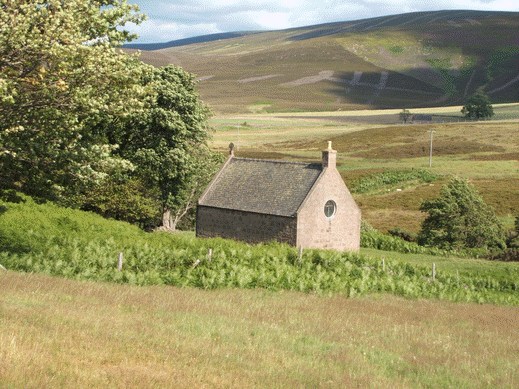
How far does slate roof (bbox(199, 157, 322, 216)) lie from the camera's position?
45750 mm

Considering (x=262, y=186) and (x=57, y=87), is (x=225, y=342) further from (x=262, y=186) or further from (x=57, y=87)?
(x=262, y=186)

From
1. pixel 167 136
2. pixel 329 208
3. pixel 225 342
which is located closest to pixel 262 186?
pixel 329 208

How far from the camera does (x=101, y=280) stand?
24125 millimetres

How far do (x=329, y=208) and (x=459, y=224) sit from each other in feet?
53.2

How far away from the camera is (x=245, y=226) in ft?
154

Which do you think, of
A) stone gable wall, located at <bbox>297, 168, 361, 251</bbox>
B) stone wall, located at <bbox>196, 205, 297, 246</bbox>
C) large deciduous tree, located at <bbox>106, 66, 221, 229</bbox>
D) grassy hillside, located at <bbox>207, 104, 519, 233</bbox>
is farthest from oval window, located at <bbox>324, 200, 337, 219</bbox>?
grassy hillside, located at <bbox>207, 104, 519, 233</bbox>

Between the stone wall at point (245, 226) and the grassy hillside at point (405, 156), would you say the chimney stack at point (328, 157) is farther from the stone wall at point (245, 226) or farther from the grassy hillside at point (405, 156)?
the grassy hillside at point (405, 156)

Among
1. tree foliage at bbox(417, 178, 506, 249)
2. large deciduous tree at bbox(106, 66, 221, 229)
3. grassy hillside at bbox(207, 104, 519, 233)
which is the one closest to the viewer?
large deciduous tree at bbox(106, 66, 221, 229)

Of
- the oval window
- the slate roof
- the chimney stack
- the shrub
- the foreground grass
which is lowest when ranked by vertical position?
the shrub

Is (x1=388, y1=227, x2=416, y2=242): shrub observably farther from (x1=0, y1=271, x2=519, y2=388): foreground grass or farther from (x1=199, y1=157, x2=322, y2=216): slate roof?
(x1=0, y1=271, x2=519, y2=388): foreground grass

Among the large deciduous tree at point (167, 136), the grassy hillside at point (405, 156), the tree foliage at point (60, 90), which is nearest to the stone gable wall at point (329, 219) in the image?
the large deciduous tree at point (167, 136)

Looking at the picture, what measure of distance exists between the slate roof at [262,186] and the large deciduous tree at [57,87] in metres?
21.9

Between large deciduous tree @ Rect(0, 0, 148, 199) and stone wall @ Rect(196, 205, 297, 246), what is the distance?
21380mm

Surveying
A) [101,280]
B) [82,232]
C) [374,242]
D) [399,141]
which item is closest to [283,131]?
[399,141]
